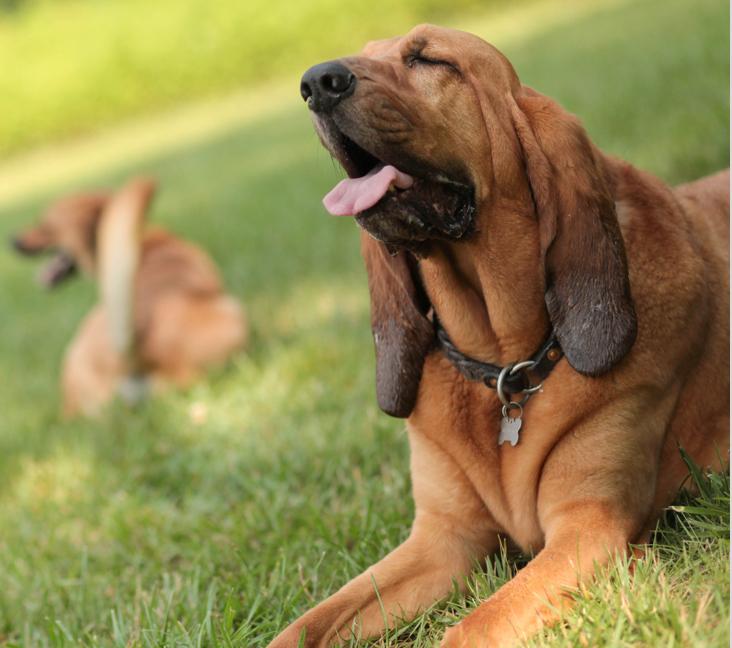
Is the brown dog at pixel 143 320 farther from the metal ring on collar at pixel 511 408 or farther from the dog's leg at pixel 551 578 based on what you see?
the dog's leg at pixel 551 578

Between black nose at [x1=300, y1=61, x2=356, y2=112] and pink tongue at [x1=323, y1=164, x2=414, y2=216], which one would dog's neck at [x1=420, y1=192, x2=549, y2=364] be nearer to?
pink tongue at [x1=323, y1=164, x2=414, y2=216]

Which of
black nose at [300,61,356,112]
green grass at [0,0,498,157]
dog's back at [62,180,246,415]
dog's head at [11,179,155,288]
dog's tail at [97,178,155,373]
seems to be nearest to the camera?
black nose at [300,61,356,112]

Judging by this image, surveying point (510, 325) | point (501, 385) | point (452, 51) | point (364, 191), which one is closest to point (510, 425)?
point (501, 385)

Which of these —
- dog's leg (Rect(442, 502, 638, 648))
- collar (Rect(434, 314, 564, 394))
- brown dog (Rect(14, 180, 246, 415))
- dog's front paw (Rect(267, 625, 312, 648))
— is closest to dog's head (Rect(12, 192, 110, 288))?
brown dog (Rect(14, 180, 246, 415))

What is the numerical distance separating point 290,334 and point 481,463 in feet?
11.3

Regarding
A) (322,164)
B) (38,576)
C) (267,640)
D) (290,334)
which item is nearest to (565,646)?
(267,640)

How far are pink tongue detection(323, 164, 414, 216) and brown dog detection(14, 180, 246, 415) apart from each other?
369 centimetres

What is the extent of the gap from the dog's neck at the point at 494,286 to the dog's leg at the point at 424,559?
1.25ft

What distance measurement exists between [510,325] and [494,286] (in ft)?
0.40

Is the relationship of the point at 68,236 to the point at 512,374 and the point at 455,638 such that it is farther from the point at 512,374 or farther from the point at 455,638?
the point at 455,638

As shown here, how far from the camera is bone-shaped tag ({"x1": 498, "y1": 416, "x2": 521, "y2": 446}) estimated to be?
304 centimetres

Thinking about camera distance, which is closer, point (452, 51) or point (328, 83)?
point (328, 83)

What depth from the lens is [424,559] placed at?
3182 millimetres

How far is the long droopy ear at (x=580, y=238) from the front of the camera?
2.83m
